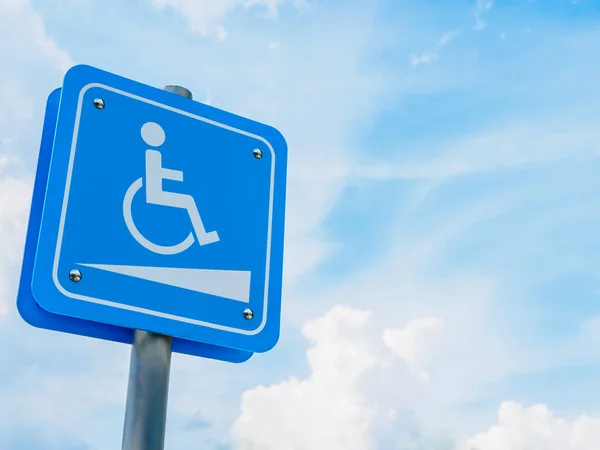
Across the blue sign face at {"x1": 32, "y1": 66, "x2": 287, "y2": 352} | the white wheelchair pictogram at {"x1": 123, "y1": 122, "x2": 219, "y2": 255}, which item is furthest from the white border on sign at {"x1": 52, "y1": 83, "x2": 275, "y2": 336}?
the white wheelchair pictogram at {"x1": 123, "y1": 122, "x2": 219, "y2": 255}

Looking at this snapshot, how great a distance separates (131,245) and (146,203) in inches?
4.5

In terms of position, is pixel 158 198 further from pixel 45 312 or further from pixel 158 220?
pixel 45 312

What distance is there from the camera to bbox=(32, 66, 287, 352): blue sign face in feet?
5.10

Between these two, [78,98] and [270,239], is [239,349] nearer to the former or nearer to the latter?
→ [270,239]

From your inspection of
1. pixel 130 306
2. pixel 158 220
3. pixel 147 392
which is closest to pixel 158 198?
pixel 158 220

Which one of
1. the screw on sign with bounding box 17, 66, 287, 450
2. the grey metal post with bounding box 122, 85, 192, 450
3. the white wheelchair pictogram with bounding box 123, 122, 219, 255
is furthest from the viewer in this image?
the white wheelchair pictogram with bounding box 123, 122, 219, 255

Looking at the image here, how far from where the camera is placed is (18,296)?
1.55 metres

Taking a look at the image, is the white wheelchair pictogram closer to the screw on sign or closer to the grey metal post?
the screw on sign

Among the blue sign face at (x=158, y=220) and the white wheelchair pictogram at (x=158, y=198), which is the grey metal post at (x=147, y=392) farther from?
the white wheelchair pictogram at (x=158, y=198)

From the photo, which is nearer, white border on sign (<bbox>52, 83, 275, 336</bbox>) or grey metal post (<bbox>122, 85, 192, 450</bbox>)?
grey metal post (<bbox>122, 85, 192, 450</bbox>)

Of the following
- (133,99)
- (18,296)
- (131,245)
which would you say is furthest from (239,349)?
(133,99)

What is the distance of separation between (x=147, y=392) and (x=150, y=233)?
38 centimetres

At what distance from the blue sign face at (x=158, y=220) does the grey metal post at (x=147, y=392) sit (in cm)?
4

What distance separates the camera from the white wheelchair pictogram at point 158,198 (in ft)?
5.41
